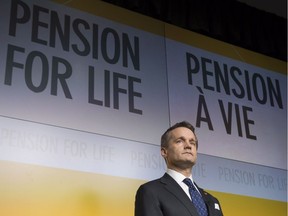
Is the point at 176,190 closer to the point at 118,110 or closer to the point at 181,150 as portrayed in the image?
the point at 181,150

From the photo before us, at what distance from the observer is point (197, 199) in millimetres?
2283

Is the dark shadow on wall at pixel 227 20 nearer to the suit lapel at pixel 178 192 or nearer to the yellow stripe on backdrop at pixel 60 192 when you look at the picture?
the yellow stripe on backdrop at pixel 60 192

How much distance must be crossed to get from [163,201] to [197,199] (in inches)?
7.4

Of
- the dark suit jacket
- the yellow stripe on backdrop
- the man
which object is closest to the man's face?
the man

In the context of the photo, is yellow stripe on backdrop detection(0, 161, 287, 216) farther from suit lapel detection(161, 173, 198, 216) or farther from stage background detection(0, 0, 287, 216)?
suit lapel detection(161, 173, 198, 216)

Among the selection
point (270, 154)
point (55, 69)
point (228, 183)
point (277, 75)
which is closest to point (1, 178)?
point (55, 69)

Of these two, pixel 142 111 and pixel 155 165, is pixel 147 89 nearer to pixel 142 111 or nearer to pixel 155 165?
pixel 142 111

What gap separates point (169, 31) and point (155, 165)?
1111mm

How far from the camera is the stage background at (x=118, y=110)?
2969 mm

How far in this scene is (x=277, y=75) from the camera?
446 cm

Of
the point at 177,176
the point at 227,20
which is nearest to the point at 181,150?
the point at 177,176

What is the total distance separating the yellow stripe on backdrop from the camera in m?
2.79

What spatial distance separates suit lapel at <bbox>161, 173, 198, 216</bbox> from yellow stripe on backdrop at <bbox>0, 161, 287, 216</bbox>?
830 millimetres

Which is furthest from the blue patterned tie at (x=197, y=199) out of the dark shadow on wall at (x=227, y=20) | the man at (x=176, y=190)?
the dark shadow on wall at (x=227, y=20)
